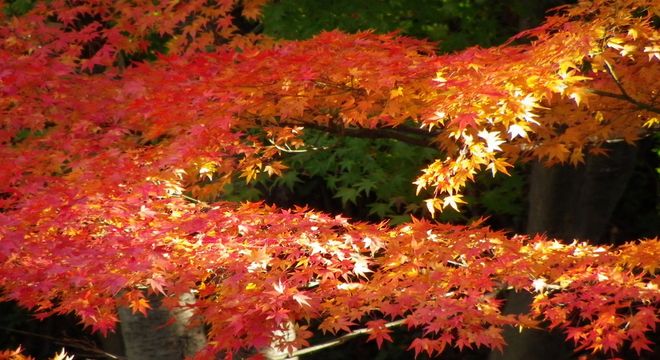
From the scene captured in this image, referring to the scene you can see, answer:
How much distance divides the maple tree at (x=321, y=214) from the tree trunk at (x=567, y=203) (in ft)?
4.72

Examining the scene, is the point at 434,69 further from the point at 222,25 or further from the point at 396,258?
the point at 222,25

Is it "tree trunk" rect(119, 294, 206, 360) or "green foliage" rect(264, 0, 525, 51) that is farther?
"green foliage" rect(264, 0, 525, 51)

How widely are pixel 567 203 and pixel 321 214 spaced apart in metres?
3.09

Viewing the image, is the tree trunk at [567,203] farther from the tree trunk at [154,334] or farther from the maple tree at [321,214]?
the tree trunk at [154,334]

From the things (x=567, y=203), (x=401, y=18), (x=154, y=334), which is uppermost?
(x=401, y=18)

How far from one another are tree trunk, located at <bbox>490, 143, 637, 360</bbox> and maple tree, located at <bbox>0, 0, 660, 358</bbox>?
144cm

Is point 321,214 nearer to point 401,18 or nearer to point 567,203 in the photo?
point 567,203

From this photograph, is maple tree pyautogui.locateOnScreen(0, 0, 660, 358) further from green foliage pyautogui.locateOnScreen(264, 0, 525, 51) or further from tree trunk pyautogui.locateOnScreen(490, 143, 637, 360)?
green foliage pyautogui.locateOnScreen(264, 0, 525, 51)

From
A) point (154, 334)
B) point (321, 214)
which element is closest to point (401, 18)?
point (154, 334)

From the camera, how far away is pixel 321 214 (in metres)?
4.38

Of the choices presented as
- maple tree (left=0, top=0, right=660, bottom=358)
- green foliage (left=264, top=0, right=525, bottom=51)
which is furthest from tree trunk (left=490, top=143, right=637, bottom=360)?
green foliage (left=264, top=0, right=525, bottom=51)

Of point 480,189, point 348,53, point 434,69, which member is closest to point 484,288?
point 434,69

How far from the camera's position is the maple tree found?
388 cm

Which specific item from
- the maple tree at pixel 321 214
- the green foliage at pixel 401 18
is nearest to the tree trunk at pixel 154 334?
the maple tree at pixel 321 214
